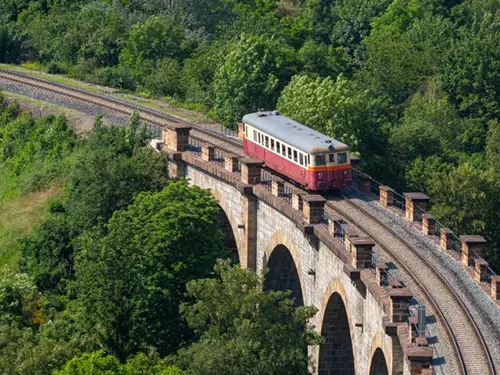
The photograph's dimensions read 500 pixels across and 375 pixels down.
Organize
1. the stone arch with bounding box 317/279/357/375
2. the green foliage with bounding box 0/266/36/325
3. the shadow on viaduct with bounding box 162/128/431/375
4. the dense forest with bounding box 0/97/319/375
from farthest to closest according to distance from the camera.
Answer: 1. the green foliage with bounding box 0/266/36/325
2. the stone arch with bounding box 317/279/357/375
3. the dense forest with bounding box 0/97/319/375
4. the shadow on viaduct with bounding box 162/128/431/375

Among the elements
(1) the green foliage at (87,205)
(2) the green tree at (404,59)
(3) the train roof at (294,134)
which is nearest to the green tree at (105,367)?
(3) the train roof at (294,134)

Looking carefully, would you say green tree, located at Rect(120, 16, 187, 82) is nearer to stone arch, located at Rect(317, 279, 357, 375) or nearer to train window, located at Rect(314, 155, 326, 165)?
train window, located at Rect(314, 155, 326, 165)

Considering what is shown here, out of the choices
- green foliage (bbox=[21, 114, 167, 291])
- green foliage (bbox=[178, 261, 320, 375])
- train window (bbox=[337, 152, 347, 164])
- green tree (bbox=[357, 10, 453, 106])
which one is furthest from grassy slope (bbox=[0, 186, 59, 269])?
green tree (bbox=[357, 10, 453, 106])

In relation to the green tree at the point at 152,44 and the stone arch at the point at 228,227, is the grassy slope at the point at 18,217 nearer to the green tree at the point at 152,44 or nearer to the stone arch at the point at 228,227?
the stone arch at the point at 228,227

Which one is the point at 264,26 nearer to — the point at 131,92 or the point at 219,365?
the point at 131,92

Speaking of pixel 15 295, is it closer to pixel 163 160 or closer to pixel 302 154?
pixel 163 160
